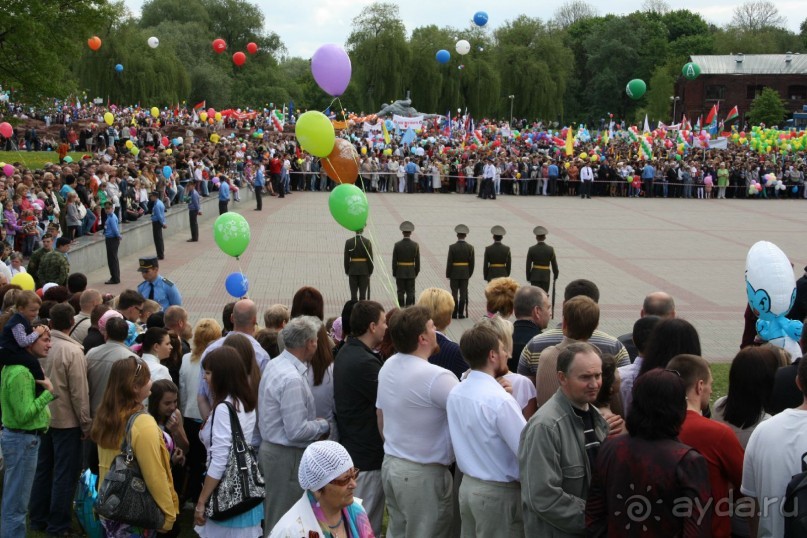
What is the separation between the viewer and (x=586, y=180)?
36.7 meters

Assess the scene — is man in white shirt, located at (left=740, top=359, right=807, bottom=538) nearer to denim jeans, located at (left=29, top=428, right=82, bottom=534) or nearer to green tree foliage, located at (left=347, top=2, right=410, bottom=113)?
denim jeans, located at (left=29, top=428, right=82, bottom=534)

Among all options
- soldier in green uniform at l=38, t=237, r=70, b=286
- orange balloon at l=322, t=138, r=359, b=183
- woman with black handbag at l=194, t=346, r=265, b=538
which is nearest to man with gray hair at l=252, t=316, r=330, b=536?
woman with black handbag at l=194, t=346, r=265, b=538

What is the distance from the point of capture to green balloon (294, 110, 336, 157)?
38.8 ft

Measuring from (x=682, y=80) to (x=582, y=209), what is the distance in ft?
192

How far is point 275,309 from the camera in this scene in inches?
304

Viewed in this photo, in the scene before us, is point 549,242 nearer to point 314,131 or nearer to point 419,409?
point 314,131

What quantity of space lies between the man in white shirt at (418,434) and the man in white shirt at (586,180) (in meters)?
32.2

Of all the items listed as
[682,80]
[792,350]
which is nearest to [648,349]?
[792,350]

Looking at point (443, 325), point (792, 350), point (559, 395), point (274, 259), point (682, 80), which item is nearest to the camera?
point (559, 395)

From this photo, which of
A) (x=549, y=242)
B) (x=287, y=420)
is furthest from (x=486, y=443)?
(x=549, y=242)

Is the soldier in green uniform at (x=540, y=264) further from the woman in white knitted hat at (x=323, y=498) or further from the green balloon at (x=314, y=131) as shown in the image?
the woman in white knitted hat at (x=323, y=498)

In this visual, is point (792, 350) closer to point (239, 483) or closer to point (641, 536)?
point (641, 536)

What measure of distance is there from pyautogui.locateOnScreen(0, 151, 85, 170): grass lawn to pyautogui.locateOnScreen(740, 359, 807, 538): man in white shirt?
35.3 m

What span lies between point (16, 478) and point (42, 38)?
92.8 feet
